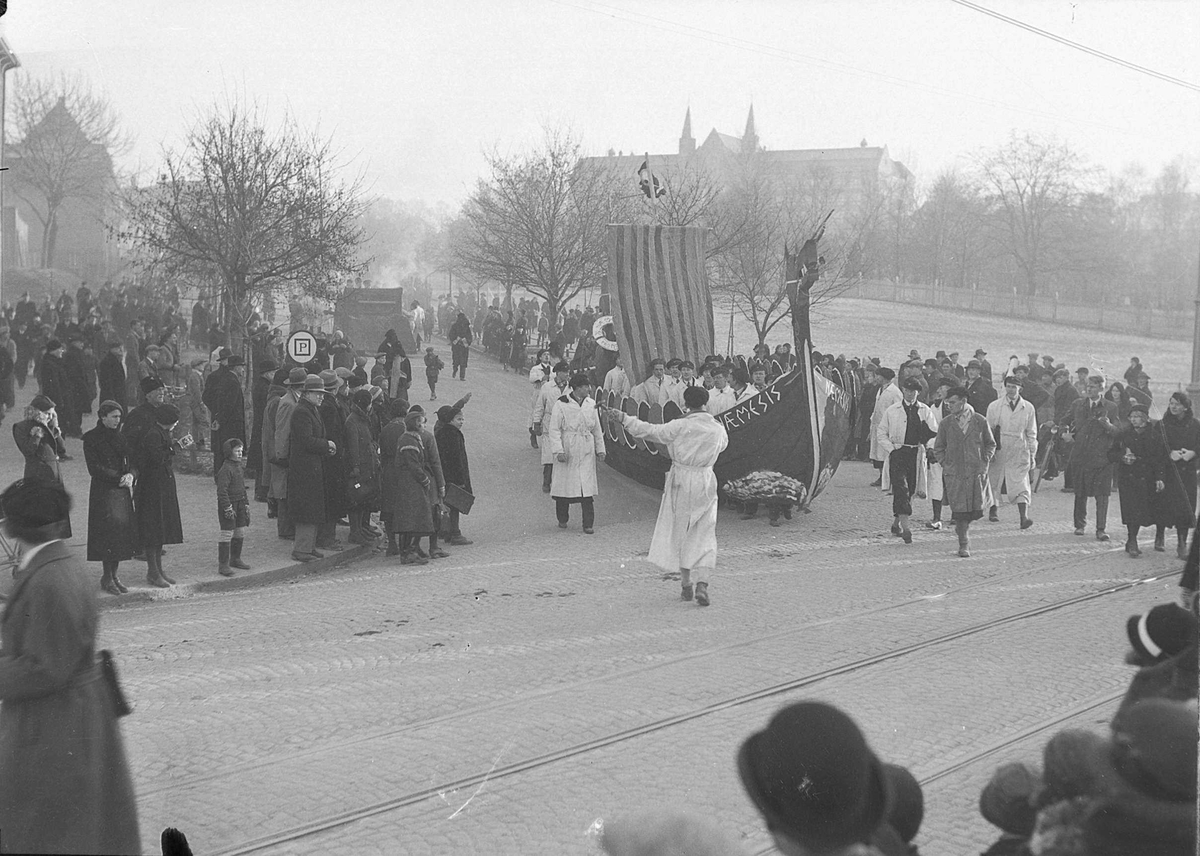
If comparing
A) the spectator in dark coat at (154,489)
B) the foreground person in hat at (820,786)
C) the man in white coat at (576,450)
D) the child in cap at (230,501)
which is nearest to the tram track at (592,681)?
the foreground person in hat at (820,786)

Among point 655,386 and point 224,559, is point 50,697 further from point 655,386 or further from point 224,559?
point 655,386

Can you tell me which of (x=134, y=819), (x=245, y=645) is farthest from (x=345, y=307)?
(x=134, y=819)

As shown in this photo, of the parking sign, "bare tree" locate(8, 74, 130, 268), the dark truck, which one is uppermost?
"bare tree" locate(8, 74, 130, 268)

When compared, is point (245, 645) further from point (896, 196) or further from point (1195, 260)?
point (1195, 260)

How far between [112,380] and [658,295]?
5010mm

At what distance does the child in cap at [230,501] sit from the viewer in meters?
9.50

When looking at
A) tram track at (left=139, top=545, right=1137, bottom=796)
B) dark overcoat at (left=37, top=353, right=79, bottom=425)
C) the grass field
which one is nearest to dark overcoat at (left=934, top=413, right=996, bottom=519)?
the grass field

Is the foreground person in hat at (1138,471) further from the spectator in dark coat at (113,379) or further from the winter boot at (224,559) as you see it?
the spectator in dark coat at (113,379)

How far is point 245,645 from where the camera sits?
7484mm

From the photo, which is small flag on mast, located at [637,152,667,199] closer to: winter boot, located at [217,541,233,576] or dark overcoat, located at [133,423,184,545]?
dark overcoat, located at [133,423,184,545]

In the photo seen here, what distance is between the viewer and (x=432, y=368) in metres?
9.12

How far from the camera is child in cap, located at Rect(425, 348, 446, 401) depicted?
8520mm

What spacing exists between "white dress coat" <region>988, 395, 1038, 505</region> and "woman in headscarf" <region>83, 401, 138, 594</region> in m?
8.81

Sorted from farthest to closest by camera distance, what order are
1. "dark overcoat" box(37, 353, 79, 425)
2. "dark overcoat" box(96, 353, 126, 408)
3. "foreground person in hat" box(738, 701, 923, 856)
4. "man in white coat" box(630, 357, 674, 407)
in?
"man in white coat" box(630, 357, 674, 407) < "dark overcoat" box(96, 353, 126, 408) < "dark overcoat" box(37, 353, 79, 425) < "foreground person in hat" box(738, 701, 923, 856)
